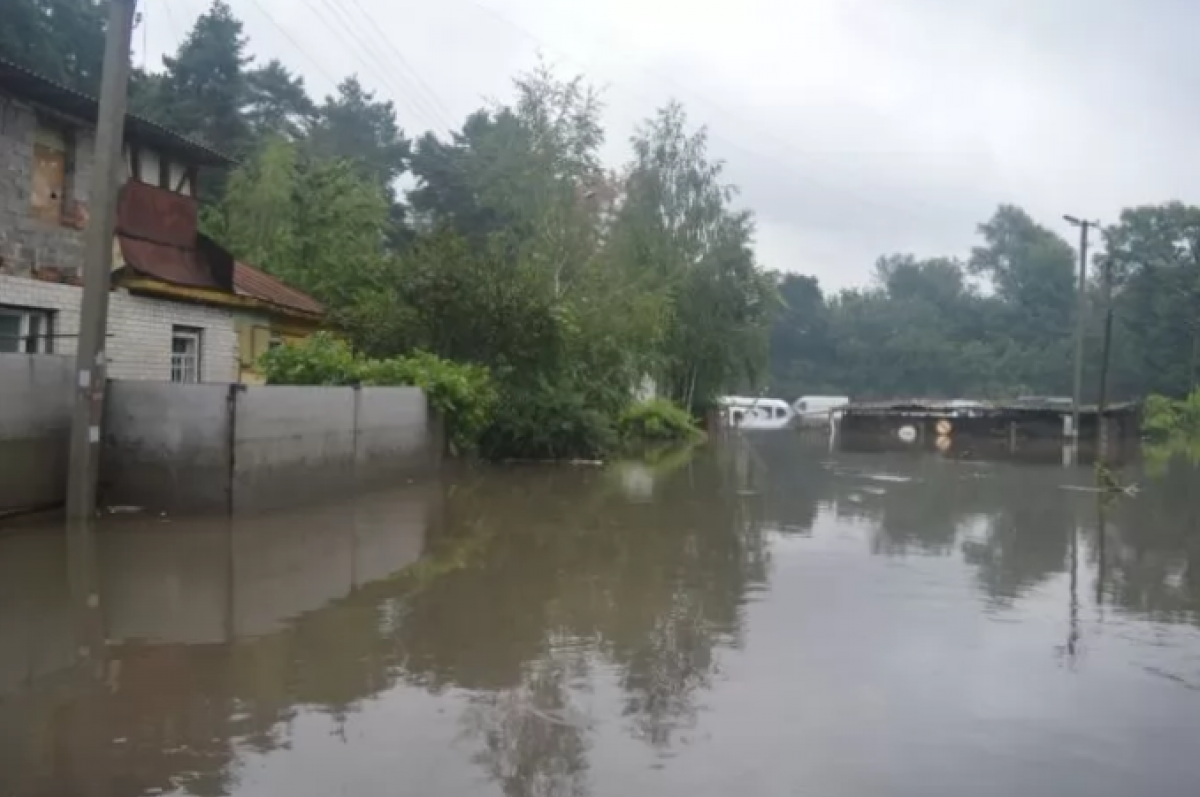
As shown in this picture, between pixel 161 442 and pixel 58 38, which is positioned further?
pixel 58 38

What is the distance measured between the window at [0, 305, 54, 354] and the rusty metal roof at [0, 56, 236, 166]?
9.76 ft

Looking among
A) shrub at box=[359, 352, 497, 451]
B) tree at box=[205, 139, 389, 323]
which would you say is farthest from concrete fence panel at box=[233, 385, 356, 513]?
tree at box=[205, 139, 389, 323]

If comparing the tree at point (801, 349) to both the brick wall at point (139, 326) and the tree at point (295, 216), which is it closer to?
the tree at point (295, 216)

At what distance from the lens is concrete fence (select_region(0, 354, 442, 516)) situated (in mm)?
13070

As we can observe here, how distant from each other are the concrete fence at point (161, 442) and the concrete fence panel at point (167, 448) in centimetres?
1

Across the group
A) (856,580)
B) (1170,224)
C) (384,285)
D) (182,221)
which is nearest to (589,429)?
(384,285)

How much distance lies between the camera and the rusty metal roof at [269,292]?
23.0m

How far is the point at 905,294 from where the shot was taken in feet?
372

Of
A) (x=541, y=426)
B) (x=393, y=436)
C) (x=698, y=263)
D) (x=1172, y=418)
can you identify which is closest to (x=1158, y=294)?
(x=1172, y=418)

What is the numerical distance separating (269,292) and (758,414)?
57369 millimetres

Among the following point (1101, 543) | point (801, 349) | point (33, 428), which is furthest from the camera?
point (801, 349)

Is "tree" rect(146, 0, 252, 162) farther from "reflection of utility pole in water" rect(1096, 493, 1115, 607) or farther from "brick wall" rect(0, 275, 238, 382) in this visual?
"reflection of utility pole in water" rect(1096, 493, 1115, 607)

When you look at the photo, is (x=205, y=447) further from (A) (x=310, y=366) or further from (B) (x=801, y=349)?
(B) (x=801, y=349)

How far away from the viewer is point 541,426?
85.8 feet
